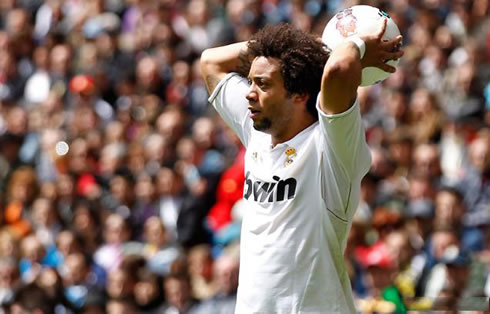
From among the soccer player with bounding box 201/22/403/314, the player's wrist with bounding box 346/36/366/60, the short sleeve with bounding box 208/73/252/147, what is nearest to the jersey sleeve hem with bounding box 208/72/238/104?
the short sleeve with bounding box 208/73/252/147

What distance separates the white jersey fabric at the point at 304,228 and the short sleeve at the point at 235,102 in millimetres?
432

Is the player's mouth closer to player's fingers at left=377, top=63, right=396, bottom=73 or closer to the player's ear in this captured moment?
the player's ear

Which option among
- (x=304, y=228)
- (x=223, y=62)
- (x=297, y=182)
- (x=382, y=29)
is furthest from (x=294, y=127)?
(x=223, y=62)

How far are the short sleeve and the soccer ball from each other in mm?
519

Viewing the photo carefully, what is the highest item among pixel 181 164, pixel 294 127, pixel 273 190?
pixel 294 127

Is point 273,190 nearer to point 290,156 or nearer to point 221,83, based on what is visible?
point 290,156

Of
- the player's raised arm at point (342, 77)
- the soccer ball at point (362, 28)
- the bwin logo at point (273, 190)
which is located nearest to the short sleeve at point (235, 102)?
the bwin logo at point (273, 190)

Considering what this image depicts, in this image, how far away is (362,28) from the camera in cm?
459

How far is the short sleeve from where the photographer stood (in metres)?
4.97

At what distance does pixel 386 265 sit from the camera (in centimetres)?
802

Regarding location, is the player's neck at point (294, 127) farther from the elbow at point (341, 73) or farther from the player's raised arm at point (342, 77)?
the elbow at point (341, 73)

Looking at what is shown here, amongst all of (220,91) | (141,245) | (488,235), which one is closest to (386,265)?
(488,235)

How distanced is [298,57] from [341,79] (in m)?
0.44

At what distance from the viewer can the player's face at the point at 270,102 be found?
15.0ft
